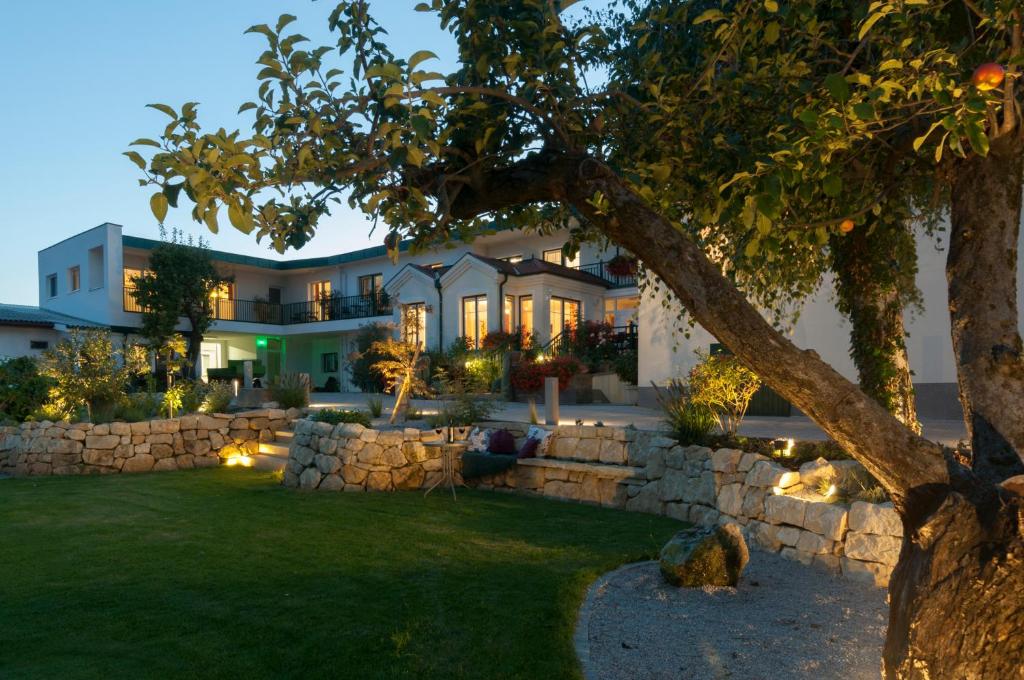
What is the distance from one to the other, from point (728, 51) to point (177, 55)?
4.81m

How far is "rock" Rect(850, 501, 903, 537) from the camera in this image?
536 cm

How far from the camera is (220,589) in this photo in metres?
5.33

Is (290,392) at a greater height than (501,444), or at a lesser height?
greater

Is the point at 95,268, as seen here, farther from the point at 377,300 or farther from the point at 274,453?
the point at 274,453

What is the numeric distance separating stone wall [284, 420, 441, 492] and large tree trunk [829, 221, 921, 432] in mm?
5819

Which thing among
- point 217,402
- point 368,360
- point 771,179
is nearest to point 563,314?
point 368,360

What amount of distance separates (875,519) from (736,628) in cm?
177

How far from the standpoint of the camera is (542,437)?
372 inches

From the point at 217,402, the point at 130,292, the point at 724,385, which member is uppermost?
the point at 130,292

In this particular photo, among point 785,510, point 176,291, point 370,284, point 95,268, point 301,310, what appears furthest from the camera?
point 301,310

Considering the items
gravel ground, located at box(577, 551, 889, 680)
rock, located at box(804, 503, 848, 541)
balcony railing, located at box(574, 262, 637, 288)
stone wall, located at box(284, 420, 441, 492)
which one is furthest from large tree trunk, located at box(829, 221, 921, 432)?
balcony railing, located at box(574, 262, 637, 288)

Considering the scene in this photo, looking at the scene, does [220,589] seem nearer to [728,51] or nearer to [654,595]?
[654,595]

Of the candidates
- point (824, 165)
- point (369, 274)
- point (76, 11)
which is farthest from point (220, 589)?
point (369, 274)

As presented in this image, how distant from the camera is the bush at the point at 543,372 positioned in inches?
685
